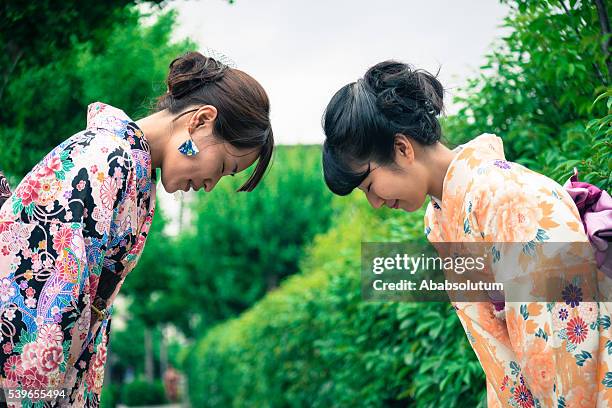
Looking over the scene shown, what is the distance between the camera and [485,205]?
226 centimetres

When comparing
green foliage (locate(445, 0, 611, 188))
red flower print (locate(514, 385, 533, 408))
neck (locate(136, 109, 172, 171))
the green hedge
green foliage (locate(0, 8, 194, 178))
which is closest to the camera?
red flower print (locate(514, 385, 533, 408))

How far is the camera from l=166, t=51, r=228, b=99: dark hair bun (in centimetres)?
264

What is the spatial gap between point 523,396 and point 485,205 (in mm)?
523

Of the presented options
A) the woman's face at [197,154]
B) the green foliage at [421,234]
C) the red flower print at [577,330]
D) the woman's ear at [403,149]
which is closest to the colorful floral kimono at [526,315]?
the red flower print at [577,330]

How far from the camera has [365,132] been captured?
8.02 feet

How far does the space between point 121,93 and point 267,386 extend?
343 cm

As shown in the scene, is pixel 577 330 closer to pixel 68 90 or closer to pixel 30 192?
pixel 30 192

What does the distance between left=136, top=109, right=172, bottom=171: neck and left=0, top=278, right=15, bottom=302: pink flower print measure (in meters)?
0.55

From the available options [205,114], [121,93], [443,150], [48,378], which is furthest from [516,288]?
[121,93]

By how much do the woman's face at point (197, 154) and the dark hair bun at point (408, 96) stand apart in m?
0.47

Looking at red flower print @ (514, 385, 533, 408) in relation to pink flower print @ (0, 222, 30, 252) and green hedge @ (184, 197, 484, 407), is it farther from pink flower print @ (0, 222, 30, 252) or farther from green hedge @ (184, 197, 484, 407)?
pink flower print @ (0, 222, 30, 252)

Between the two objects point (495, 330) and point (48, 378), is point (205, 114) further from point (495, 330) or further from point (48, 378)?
point (495, 330)

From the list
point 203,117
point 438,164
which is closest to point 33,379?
point 203,117

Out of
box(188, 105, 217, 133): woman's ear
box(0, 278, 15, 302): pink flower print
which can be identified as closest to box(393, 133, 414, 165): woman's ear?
box(188, 105, 217, 133): woman's ear
